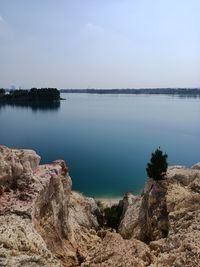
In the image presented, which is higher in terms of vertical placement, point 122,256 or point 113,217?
point 122,256

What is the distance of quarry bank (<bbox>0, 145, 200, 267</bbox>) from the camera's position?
14020 mm

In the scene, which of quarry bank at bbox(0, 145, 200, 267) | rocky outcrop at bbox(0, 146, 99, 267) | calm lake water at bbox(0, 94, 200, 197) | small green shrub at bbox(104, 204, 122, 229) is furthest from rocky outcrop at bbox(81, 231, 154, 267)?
calm lake water at bbox(0, 94, 200, 197)

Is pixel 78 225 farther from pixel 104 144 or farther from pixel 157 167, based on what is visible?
pixel 104 144

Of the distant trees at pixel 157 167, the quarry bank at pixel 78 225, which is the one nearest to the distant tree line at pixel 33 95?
the distant trees at pixel 157 167

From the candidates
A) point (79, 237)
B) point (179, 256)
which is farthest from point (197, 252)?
point (79, 237)

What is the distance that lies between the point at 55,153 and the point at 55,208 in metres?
45.2

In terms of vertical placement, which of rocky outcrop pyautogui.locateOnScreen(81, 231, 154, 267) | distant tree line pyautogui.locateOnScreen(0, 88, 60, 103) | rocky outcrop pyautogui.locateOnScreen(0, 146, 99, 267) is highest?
distant tree line pyautogui.locateOnScreen(0, 88, 60, 103)

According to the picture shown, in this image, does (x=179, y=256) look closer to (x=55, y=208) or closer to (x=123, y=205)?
(x=55, y=208)

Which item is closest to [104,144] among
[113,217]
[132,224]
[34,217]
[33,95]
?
[113,217]

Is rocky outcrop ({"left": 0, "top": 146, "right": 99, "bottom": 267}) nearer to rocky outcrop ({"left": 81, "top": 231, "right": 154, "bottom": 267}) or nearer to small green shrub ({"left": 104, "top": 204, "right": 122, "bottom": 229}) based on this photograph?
rocky outcrop ({"left": 81, "top": 231, "right": 154, "bottom": 267})

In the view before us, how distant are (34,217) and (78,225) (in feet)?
30.0

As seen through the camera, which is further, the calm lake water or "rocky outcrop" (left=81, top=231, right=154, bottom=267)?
the calm lake water

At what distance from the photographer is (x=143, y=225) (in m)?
24.3

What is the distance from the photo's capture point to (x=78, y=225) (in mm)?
25203
